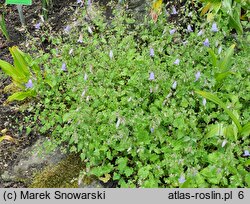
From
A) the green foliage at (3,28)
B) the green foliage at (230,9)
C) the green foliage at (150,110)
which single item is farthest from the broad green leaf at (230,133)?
the green foliage at (3,28)

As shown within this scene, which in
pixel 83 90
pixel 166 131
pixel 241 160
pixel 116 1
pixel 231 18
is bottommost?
pixel 241 160

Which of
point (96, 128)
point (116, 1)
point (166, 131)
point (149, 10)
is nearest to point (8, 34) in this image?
point (116, 1)

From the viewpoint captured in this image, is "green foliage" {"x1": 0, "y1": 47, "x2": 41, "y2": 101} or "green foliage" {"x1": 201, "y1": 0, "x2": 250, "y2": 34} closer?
"green foliage" {"x1": 0, "y1": 47, "x2": 41, "y2": 101}

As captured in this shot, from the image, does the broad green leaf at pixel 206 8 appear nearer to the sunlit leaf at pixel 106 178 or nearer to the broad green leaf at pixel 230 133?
the broad green leaf at pixel 230 133

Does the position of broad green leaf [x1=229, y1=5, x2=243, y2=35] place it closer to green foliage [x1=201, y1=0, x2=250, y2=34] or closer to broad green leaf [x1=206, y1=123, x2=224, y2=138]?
green foliage [x1=201, y1=0, x2=250, y2=34]

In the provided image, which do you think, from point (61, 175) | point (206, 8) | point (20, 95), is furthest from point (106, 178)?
point (206, 8)

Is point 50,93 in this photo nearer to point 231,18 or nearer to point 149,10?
point 149,10

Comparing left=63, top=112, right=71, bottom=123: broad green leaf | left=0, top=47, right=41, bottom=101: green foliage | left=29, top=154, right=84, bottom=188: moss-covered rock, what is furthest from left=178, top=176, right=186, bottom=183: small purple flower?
left=0, top=47, right=41, bottom=101: green foliage

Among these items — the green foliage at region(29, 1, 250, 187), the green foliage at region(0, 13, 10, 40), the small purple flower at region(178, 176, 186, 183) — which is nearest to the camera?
the small purple flower at region(178, 176, 186, 183)

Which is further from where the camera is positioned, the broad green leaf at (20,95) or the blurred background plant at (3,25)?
the blurred background plant at (3,25)
